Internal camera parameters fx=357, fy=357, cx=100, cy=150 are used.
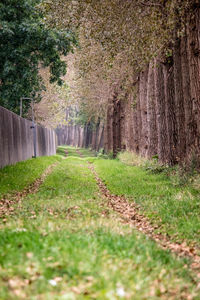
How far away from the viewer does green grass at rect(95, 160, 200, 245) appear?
7144mm

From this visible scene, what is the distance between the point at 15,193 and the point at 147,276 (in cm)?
742

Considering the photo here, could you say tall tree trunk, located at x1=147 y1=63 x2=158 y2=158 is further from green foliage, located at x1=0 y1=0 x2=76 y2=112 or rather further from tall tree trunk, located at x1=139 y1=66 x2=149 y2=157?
green foliage, located at x1=0 y1=0 x2=76 y2=112

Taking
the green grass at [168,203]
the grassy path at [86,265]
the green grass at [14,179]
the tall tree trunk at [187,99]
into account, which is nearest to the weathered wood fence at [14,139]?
the green grass at [14,179]

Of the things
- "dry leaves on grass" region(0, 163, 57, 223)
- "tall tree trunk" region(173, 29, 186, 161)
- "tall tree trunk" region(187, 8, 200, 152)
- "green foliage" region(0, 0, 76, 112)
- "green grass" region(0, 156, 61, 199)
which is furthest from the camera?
"green foliage" region(0, 0, 76, 112)

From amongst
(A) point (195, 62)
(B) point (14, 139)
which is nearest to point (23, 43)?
(B) point (14, 139)

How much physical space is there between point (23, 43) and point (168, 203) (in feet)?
52.1

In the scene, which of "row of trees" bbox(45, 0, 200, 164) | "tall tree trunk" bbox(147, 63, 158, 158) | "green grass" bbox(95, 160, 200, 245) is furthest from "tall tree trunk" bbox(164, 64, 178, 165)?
"tall tree trunk" bbox(147, 63, 158, 158)

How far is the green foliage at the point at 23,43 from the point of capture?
20.3 m

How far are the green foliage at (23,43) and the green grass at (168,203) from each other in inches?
426

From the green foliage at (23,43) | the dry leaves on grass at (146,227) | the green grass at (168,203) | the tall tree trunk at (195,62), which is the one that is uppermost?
the green foliage at (23,43)

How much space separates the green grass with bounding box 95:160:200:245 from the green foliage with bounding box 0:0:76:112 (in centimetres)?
1081

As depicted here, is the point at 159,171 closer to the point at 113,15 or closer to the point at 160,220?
the point at 113,15

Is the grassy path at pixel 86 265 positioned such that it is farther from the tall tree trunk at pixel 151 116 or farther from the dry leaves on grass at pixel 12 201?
the tall tree trunk at pixel 151 116

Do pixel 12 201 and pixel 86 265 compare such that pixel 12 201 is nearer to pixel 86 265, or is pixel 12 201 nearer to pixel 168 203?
pixel 168 203
